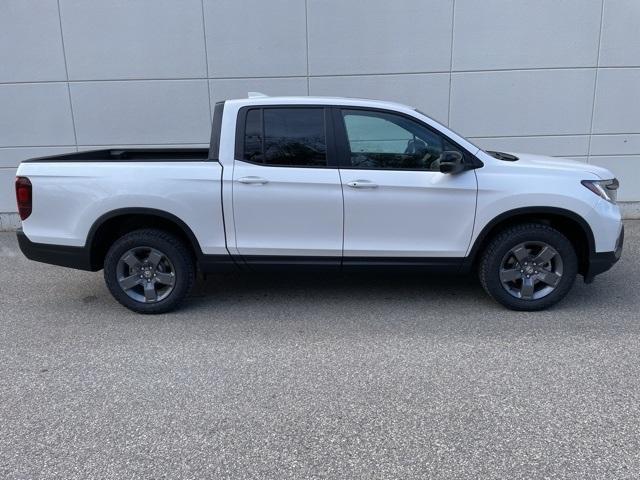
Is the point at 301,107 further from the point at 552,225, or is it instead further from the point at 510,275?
the point at 552,225

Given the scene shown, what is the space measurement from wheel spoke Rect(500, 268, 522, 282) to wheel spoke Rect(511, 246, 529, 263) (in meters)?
0.11

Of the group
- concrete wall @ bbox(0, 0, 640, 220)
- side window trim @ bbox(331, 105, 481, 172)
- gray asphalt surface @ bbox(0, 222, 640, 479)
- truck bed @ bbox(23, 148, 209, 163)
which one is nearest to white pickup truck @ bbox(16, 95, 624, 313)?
side window trim @ bbox(331, 105, 481, 172)

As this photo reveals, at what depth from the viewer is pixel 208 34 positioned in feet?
25.1

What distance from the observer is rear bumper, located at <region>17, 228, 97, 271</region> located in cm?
460

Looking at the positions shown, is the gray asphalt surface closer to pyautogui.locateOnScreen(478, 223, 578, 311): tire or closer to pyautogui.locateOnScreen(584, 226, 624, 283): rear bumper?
pyautogui.locateOnScreen(478, 223, 578, 311): tire

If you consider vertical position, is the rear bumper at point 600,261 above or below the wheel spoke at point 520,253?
below

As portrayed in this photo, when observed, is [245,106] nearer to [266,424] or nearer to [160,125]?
[266,424]

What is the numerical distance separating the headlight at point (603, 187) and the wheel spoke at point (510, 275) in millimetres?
928

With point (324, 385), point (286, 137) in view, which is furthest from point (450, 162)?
point (324, 385)

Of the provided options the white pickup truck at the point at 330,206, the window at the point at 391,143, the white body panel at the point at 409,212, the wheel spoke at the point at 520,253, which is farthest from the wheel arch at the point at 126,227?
the wheel spoke at the point at 520,253

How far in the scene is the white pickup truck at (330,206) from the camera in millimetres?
4422

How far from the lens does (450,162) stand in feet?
14.0

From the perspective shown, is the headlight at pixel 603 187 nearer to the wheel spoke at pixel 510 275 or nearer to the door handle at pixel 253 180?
the wheel spoke at pixel 510 275

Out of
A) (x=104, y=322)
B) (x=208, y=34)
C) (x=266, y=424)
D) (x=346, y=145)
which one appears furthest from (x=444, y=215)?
(x=208, y=34)
